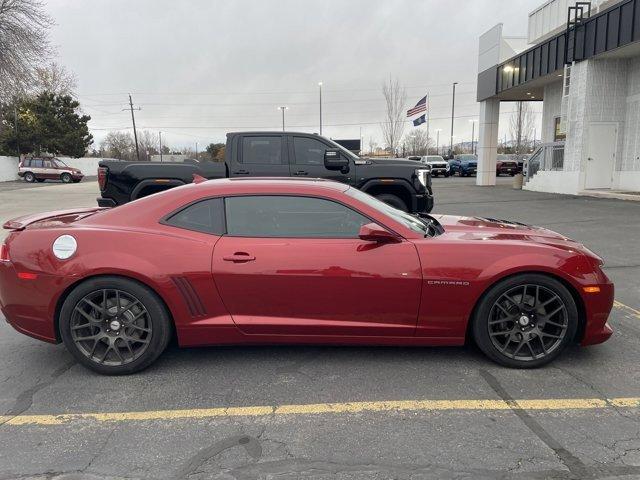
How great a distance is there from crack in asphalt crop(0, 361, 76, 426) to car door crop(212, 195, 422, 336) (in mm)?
1451

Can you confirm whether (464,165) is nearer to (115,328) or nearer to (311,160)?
(311,160)

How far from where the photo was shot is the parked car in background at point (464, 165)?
38.9m

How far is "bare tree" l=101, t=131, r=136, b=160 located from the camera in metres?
81.2

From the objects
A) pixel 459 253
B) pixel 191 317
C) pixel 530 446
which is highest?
pixel 459 253

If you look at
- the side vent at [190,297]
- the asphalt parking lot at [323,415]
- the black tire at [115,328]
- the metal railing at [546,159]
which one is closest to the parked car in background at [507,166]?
the metal railing at [546,159]

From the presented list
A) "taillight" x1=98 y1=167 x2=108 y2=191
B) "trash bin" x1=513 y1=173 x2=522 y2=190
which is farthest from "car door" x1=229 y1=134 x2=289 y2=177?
"trash bin" x1=513 y1=173 x2=522 y2=190

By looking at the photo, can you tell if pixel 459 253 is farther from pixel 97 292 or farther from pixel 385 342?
pixel 97 292

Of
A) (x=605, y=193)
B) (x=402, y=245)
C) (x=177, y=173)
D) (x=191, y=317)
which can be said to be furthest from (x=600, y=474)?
(x=605, y=193)

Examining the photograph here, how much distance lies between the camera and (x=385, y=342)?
3.74 metres

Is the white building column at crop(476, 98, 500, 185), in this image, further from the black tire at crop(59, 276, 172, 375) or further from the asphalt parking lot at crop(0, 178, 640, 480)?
the black tire at crop(59, 276, 172, 375)

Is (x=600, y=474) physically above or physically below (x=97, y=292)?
below

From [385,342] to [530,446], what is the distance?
4.05 feet

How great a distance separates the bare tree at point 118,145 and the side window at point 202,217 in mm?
80087

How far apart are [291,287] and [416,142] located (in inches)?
2247
